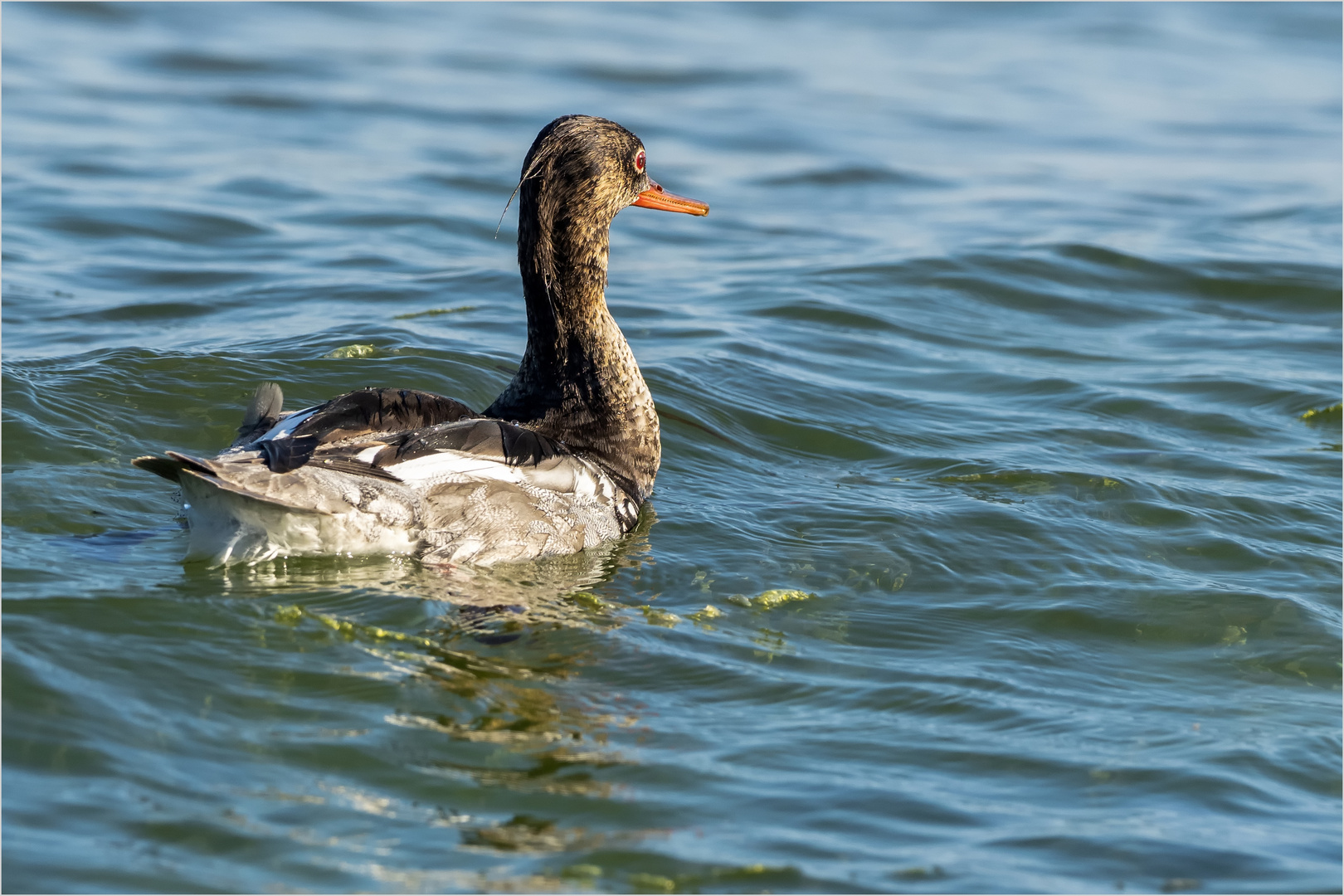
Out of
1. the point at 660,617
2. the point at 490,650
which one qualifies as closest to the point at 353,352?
the point at 660,617

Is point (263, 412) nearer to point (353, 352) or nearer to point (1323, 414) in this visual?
point (353, 352)

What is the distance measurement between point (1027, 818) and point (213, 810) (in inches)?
105

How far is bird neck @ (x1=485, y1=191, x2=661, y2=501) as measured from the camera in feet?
25.1

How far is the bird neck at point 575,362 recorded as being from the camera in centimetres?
764

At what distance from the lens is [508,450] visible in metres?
6.61

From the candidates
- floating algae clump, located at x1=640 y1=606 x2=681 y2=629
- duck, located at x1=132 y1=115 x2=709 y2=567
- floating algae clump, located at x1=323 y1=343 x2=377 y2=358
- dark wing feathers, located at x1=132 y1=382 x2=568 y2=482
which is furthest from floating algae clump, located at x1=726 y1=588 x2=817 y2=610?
floating algae clump, located at x1=323 y1=343 x2=377 y2=358

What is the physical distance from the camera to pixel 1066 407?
973 cm

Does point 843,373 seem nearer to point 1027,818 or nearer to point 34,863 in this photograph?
point 1027,818

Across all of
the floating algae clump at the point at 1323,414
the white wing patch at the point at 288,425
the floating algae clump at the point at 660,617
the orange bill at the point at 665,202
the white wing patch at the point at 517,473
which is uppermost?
the orange bill at the point at 665,202

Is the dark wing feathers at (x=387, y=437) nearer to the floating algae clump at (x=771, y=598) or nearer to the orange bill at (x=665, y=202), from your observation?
the floating algae clump at (x=771, y=598)

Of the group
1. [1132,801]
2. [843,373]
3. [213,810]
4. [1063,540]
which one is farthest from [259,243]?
[1132,801]

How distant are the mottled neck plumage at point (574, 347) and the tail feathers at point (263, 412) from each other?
126 cm

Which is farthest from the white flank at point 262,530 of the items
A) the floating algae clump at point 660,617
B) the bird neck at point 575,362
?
the bird neck at point 575,362

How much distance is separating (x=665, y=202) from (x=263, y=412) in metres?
2.65
